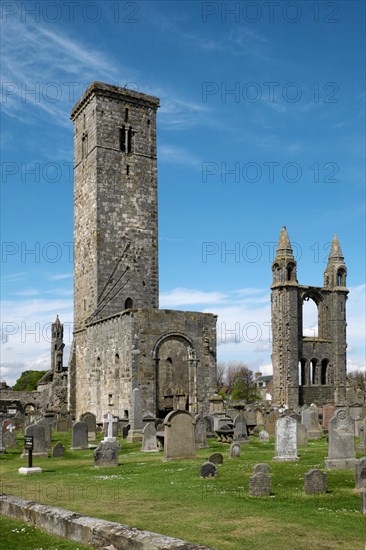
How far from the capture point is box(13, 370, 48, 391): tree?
82.9 meters

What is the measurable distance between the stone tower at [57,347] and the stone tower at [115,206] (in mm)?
29019

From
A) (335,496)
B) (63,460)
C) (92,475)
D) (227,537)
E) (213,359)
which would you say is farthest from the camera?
(213,359)

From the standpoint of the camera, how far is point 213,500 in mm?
11188

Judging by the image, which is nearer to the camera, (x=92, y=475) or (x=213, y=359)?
(x=92, y=475)

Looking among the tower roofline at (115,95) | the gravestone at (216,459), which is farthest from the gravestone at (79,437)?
the tower roofline at (115,95)

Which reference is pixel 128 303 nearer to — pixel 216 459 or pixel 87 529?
pixel 216 459

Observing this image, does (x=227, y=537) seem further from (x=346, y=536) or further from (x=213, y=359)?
(x=213, y=359)

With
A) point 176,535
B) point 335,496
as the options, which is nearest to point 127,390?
point 335,496

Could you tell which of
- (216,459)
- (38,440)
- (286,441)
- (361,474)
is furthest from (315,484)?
(38,440)

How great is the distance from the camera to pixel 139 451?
68.7ft

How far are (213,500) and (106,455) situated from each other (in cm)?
645

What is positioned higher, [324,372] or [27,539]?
[324,372]

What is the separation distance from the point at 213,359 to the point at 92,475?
1768 centimetres

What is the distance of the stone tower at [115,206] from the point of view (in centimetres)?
3719
